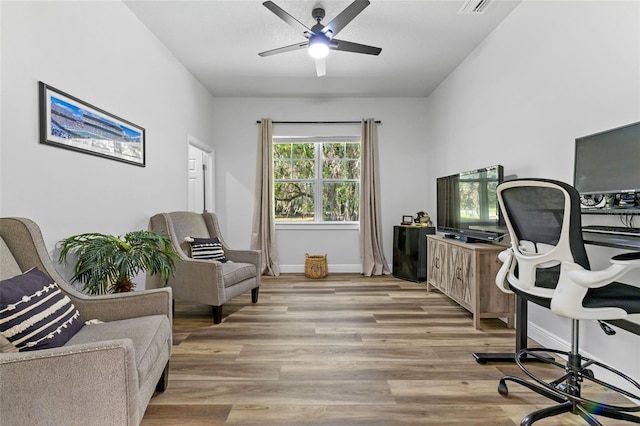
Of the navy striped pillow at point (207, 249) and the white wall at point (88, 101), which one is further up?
the white wall at point (88, 101)

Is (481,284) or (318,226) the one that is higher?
(318,226)

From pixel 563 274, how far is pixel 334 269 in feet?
12.8

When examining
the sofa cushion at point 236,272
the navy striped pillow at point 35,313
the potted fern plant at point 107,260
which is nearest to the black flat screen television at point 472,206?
the sofa cushion at point 236,272

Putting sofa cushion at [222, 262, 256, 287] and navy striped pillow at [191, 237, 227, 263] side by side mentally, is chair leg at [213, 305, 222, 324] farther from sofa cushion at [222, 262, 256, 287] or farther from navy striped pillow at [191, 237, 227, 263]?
navy striped pillow at [191, 237, 227, 263]

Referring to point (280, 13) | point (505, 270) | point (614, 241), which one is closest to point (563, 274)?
point (614, 241)

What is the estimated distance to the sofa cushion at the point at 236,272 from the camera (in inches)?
118

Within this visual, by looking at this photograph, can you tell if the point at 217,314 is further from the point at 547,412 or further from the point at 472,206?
the point at 472,206

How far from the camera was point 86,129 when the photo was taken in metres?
2.29

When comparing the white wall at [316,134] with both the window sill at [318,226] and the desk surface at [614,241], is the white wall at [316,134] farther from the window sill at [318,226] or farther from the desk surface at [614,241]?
the desk surface at [614,241]

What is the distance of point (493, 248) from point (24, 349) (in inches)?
119

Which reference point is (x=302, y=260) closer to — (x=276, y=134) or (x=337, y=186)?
(x=337, y=186)

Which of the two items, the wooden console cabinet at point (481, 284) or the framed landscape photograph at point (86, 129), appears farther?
the wooden console cabinet at point (481, 284)

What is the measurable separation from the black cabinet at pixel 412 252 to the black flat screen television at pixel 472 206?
0.46 meters

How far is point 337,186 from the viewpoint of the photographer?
5.29m
